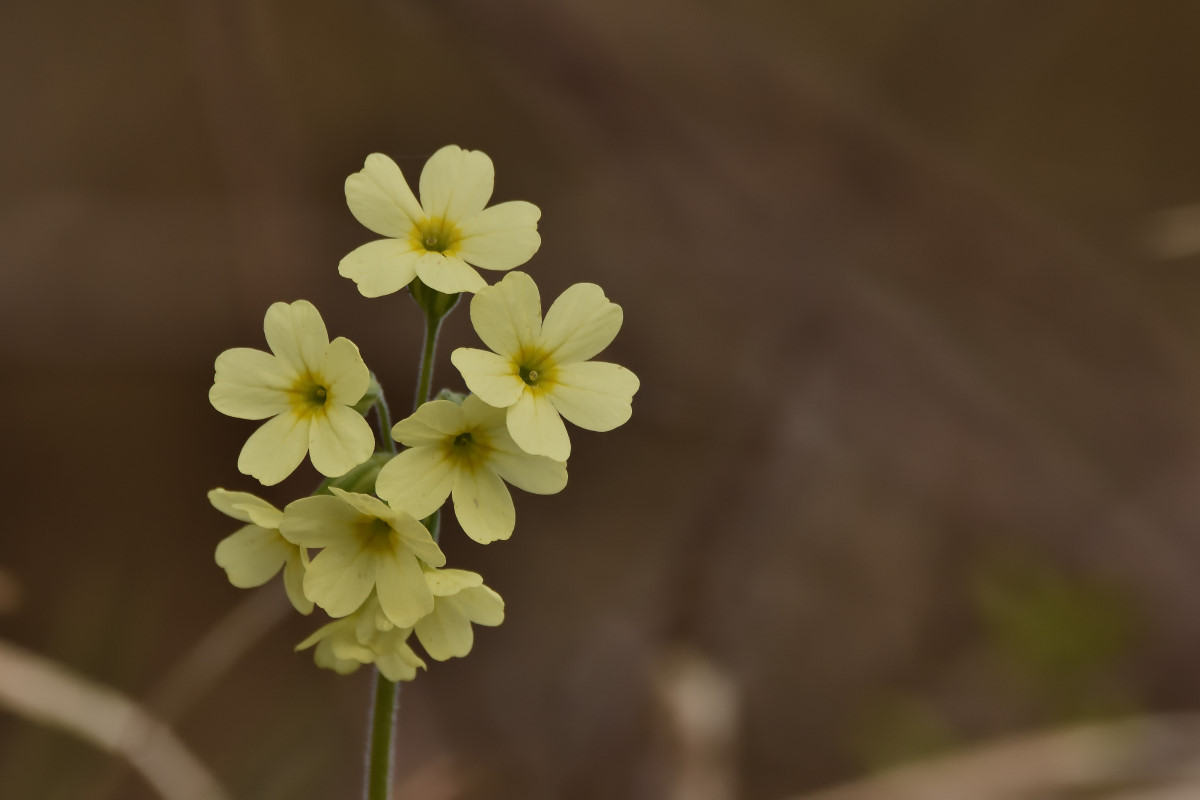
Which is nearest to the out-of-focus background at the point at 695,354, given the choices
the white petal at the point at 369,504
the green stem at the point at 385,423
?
the green stem at the point at 385,423

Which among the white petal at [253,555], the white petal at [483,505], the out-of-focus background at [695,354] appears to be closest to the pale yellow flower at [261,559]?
the white petal at [253,555]

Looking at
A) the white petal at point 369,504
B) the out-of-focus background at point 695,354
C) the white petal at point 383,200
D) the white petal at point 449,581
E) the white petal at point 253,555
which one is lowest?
the white petal at point 449,581

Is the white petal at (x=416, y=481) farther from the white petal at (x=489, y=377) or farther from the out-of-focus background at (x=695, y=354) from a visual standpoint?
the out-of-focus background at (x=695, y=354)

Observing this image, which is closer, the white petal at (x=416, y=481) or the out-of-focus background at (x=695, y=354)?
the white petal at (x=416, y=481)

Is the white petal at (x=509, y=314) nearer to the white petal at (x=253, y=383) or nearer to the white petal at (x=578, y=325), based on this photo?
the white petal at (x=578, y=325)

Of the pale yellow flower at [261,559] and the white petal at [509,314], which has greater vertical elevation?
the white petal at [509,314]

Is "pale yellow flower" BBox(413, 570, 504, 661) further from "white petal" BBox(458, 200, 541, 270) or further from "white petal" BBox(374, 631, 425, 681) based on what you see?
"white petal" BBox(458, 200, 541, 270)
